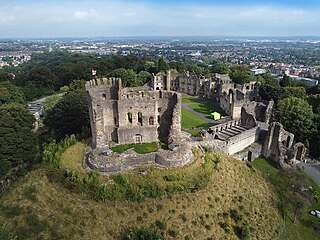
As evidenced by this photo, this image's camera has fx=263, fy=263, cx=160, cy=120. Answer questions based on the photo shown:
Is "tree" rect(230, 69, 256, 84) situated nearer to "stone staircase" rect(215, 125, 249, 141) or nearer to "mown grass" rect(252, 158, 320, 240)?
"stone staircase" rect(215, 125, 249, 141)

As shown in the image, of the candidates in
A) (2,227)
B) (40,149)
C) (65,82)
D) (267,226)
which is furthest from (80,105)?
(65,82)

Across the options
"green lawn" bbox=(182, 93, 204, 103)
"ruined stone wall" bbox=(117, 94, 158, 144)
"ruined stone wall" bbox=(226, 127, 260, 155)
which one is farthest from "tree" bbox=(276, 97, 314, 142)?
"ruined stone wall" bbox=(117, 94, 158, 144)

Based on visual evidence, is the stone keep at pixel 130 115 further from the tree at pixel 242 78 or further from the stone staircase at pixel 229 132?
the tree at pixel 242 78

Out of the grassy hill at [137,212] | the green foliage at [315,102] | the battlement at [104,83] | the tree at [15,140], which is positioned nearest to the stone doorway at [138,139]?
the grassy hill at [137,212]

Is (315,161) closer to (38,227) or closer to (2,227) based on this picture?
(38,227)

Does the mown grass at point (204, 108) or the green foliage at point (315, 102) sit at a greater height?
the green foliage at point (315, 102)
